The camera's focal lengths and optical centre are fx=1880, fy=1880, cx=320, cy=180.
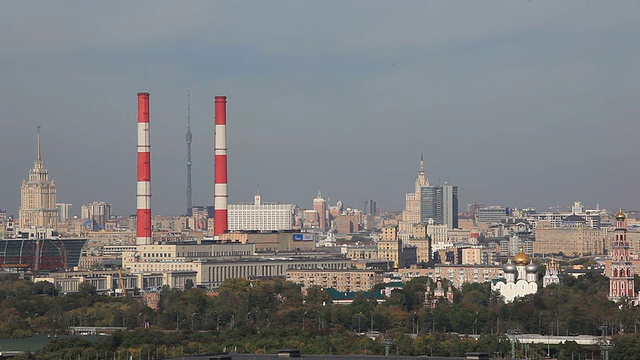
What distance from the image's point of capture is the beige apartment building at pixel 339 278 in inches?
3688

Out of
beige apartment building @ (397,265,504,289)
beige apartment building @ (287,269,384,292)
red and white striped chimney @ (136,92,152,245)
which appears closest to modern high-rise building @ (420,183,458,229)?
beige apartment building @ (397,265,504,289)

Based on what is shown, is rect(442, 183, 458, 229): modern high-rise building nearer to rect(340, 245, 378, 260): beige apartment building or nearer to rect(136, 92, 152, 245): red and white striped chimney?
rect(340, 245, 378, 260): beige apartment building

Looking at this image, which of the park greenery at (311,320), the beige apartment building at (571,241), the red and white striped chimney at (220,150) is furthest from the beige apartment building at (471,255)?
the park greenery at (311,320)

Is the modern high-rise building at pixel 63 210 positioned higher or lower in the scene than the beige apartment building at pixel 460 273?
higher

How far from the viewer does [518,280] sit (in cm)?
7662

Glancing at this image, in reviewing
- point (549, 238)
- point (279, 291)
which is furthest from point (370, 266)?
point (549, 238)

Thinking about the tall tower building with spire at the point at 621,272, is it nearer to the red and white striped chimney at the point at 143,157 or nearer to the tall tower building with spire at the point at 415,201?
the red and white striped chimney at the point at 143,157

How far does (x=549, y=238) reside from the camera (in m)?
137

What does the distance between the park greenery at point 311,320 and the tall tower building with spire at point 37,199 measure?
45966mm

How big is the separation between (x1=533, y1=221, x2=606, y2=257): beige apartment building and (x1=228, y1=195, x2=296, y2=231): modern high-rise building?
80.7 ft

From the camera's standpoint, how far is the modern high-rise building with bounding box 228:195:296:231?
6033 inches

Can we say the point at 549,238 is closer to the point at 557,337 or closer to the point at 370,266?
the point at 370,266

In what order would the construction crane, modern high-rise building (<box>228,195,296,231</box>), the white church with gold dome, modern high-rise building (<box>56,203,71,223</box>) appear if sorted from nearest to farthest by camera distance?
the white church with gold dome
the construction crane
modern high-rise building (<box>228,195,296,231</box>)
modern high-rise building (<box>56,203,71,223</box>)

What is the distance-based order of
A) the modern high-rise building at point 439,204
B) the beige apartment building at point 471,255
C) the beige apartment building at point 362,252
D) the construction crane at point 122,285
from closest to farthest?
the construction crane at point 122,285 → the beige apartment building at point 362,252 → the beige apartment building at point 471,255 → the modern high-rise building at point 439,204
